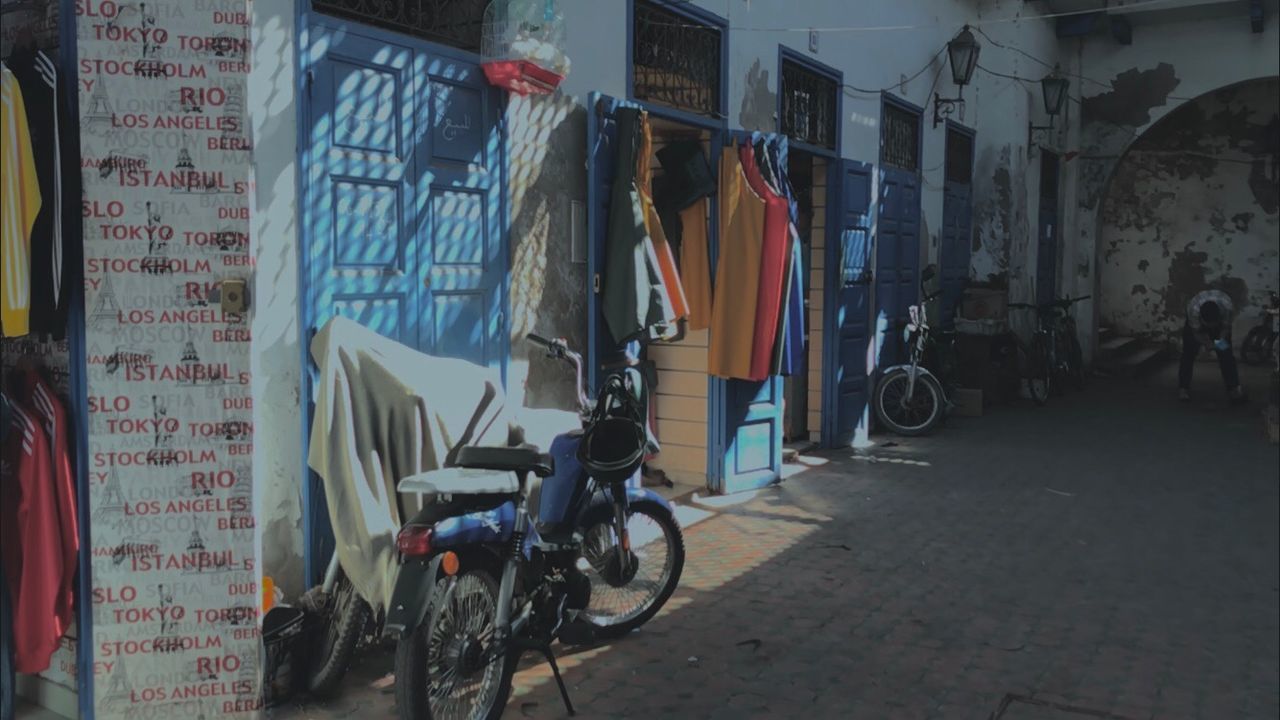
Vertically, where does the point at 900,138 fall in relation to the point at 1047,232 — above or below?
above

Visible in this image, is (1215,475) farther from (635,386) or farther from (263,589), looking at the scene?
(263,589)

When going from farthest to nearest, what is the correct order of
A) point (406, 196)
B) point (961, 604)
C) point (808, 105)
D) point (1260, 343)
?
point (1260, 343) < point (808, 105) < point (961, 604) < point (406, 196)

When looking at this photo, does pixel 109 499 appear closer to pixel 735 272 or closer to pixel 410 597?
pixel 410 597

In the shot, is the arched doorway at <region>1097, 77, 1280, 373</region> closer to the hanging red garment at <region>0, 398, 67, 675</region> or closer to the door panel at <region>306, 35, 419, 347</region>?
the door panel at <region>306, 35, 419, 347</region>

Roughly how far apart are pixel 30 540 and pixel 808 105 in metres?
6.25

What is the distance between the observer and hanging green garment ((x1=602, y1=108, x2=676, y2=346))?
218 inches

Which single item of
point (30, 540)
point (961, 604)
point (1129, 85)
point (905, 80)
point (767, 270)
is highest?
point (1129, 85)

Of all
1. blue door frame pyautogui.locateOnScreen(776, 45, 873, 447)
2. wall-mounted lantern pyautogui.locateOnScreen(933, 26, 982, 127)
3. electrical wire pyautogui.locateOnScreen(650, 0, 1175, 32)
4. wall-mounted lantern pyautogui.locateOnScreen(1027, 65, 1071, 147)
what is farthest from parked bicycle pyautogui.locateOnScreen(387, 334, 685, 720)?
wall-mounted lantern pyautogui.locateOnScreen(1027, 65, 1071, 147)

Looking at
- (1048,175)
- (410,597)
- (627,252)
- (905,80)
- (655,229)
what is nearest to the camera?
(410,597)

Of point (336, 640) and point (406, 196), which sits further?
point (406, 196)

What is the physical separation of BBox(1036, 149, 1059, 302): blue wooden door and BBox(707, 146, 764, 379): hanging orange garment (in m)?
8.12

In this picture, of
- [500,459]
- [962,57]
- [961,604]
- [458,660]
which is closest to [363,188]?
[500,459]

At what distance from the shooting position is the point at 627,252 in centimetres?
554

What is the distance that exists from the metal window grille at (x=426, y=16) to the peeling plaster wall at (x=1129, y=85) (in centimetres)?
1163
